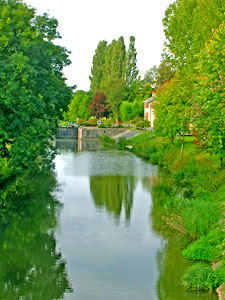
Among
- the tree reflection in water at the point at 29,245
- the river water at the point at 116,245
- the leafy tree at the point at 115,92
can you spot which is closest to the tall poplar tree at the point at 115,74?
the leafy tree at the point at 115,92

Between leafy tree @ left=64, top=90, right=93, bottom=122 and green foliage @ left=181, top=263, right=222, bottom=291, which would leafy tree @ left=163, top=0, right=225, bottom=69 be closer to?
green foliage @ left=181, top=263, right=222, bottom=291

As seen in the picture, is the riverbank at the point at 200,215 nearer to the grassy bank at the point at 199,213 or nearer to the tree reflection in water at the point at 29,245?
the grassy bank at the point at 199,213

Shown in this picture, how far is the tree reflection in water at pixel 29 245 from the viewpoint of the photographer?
1723 centimetres

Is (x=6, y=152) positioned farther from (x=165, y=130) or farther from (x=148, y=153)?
(x=148, y=153)

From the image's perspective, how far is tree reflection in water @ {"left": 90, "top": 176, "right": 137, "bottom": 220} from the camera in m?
30.2

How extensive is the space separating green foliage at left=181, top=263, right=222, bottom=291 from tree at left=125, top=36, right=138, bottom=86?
9964cm

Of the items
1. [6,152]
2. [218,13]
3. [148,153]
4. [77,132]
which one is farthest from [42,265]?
[77,132]

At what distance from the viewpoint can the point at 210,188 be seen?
28531mm

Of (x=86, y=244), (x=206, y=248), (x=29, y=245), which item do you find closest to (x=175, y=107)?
(x=86, y=244)

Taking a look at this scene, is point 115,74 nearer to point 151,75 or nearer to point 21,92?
point 151,75

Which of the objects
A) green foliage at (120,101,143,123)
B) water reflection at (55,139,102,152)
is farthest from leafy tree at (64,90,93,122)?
water reflection at (55,139,102,152)

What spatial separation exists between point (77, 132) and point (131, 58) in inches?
980

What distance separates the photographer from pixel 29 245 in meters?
21.8

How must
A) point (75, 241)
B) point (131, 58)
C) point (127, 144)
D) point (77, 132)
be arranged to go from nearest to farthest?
point (75, 241), point (127, 144), point (77, 132), point (131, 58)
